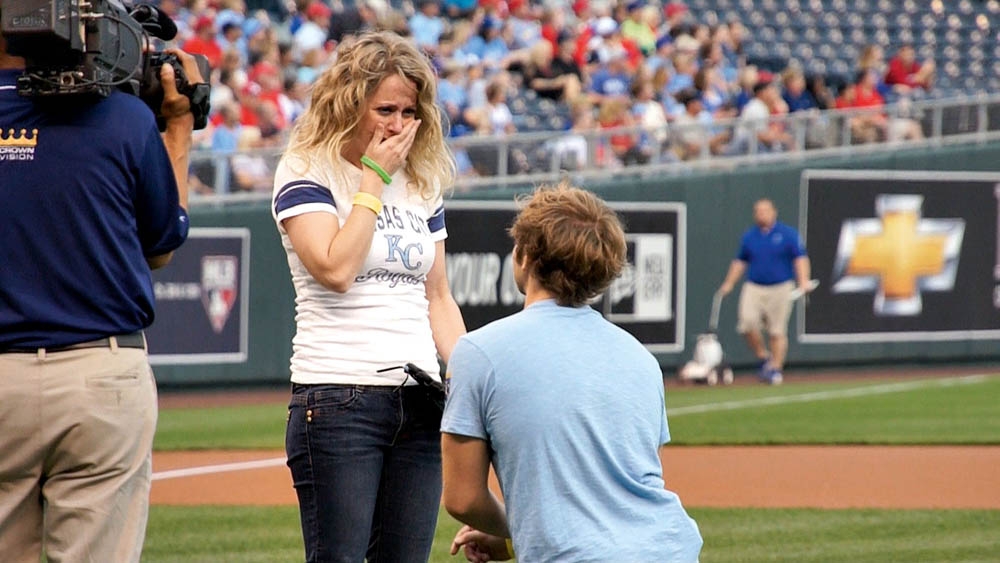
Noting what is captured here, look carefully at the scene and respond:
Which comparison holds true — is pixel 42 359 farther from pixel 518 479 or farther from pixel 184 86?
pixel 518 479

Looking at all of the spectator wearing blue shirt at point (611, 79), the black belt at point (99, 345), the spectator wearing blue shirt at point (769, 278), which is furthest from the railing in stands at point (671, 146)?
the black belt at point (99, 345)

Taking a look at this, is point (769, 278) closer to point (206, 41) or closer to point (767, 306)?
point (767, 306)

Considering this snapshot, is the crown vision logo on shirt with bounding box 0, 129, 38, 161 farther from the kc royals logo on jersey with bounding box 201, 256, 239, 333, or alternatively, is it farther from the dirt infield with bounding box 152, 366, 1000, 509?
the kc royals logo on jersey with bounding box 201, 256, 239, 333

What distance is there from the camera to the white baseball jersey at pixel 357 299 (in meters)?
3.88

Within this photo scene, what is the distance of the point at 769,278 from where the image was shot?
671 inches

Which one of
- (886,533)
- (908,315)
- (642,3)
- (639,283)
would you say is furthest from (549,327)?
(642,3)

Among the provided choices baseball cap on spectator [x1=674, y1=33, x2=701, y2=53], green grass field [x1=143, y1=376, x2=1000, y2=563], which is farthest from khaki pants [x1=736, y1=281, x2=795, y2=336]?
baseball cap on spectator [x1=674, y1=33, x2=701, y2=53]

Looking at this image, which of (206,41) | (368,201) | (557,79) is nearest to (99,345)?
(368,201)

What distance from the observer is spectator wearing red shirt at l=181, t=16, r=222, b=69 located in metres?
15.4

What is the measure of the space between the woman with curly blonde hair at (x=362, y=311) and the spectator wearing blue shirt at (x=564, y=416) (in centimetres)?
60

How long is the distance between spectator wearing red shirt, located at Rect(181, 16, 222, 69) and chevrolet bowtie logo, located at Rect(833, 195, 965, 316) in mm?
8094

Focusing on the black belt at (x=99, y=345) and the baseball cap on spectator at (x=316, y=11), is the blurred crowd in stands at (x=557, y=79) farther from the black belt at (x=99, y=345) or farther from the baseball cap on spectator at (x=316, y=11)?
the black belt at (x=99, y=345)

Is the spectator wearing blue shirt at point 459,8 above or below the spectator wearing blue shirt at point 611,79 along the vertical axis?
above

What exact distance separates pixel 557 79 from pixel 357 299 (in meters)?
15.2
